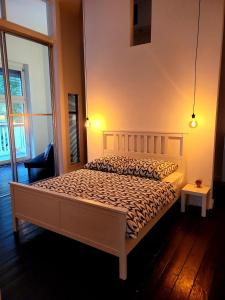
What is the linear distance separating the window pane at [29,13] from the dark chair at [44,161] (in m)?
2.20

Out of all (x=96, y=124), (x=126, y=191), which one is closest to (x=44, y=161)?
(x=96, y=124)

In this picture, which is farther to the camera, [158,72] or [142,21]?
[142,21]

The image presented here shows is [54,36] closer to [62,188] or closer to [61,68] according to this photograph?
[61,68]

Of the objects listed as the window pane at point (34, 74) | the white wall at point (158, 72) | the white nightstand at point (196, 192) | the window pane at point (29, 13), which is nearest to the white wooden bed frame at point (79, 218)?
the white wall at point (158, 72)

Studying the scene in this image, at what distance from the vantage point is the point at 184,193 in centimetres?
310

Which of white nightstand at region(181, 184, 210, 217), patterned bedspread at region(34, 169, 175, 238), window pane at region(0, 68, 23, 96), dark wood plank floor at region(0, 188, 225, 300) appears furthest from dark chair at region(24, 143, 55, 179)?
white nightstand at region(181, 184, 210, 217)

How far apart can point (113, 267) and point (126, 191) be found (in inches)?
30.5

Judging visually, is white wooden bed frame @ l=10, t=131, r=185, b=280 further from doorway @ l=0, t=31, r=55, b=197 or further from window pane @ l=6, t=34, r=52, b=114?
window pane @ l=6, t=34, r=52, b=114

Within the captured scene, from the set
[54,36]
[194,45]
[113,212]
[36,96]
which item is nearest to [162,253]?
[113,212]

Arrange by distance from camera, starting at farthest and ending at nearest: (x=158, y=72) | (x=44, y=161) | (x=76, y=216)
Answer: (x=44, y=161) < (x=158, y=72) < (x=76, y=216)

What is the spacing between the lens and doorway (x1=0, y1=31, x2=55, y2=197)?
12.0 feet

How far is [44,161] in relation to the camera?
14.5ft

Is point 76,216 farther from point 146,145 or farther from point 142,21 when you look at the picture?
point 142,21

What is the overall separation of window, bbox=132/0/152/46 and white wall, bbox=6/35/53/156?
1807 mm
